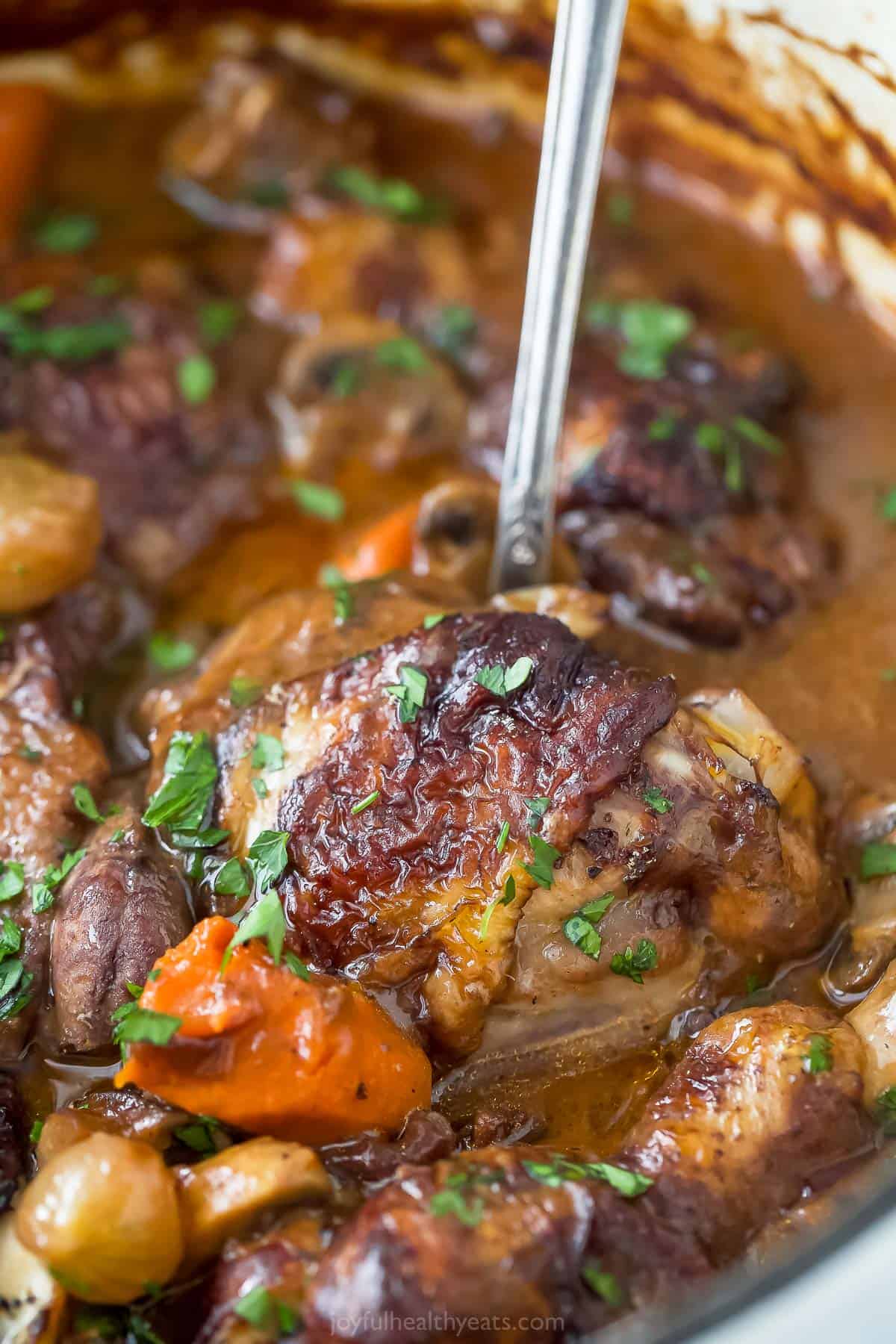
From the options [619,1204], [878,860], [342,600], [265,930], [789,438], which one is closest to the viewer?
[619,1204]

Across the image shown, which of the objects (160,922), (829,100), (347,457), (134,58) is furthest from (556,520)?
(134,58)

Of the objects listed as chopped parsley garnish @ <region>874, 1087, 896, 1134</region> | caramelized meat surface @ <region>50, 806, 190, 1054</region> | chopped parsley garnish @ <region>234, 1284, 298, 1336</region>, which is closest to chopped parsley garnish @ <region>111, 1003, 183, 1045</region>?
caramelized meat surface @ <region>50, 806, 190, 1054</region>

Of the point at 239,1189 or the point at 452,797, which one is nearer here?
the point at 239,1189

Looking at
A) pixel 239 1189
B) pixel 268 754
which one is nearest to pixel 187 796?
pixel 268 754

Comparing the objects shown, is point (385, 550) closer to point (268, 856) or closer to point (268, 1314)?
point (268, 856)

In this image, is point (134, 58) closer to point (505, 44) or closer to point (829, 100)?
point (505, 44)

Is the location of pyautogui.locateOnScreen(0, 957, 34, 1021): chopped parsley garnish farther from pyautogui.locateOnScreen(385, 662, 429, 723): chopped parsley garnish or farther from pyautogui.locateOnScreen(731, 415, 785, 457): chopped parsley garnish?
pyautogui.locateOnScreen(731, 415, 785, 457): chopped parsley garnish

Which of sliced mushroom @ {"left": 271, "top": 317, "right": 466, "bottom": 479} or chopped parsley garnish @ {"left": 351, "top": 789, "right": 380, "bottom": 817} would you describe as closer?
chopped parsley garnish @ {"left": 351, "top": 789, "right": 380, "bottom": 817}
